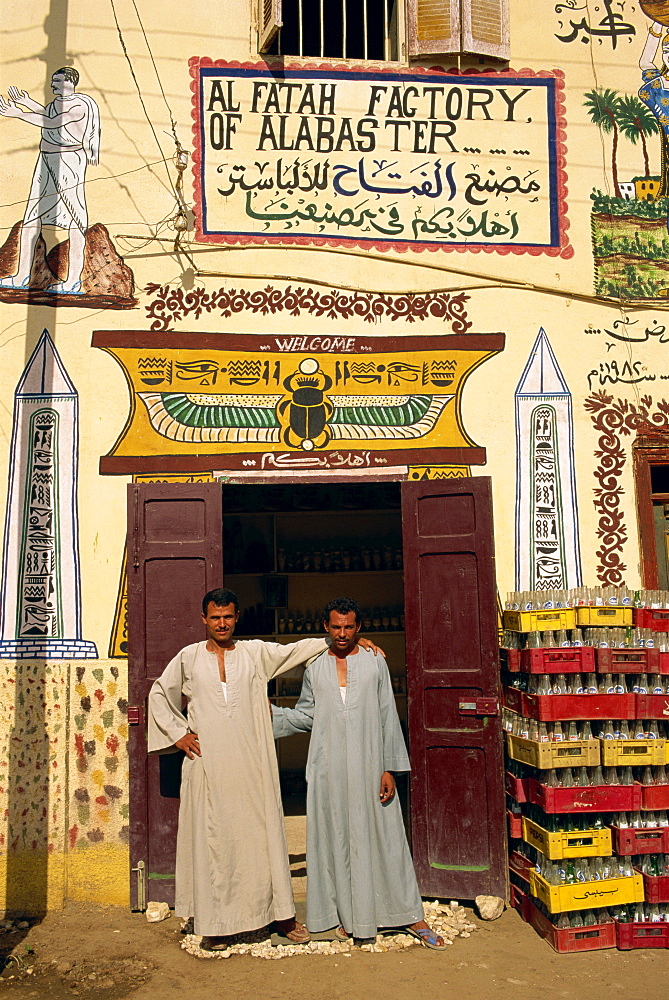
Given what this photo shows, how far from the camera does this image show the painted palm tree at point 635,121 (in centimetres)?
666

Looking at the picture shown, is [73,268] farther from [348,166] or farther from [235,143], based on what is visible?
[348,166]

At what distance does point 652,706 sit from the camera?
5301mm

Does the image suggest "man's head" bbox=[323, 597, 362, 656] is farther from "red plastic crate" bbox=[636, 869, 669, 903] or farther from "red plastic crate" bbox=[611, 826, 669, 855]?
"red plastic crate" bbox=[636, 869, 669, 903]

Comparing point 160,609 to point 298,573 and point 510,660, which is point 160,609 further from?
point 298,573

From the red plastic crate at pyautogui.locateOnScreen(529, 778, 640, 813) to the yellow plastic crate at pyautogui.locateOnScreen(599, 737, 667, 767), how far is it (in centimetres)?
13

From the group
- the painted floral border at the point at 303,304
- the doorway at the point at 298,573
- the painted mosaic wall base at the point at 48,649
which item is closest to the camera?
the painted mosaic wall base at the point at 48,649

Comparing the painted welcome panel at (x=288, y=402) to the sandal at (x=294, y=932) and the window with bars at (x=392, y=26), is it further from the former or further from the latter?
the sandal at (x=294, y=932)

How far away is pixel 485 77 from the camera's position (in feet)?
21.7

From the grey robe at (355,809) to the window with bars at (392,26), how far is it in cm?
416

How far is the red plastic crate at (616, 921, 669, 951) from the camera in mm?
5047

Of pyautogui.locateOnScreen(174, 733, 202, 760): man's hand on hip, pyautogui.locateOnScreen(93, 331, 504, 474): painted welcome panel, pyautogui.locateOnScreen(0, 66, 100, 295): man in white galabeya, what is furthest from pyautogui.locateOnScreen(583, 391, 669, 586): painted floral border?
pyautogui.locateOnScreen(0, 66, 100, 295): man in white galabeya

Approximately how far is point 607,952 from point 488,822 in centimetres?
91

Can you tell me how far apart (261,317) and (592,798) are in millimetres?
3502

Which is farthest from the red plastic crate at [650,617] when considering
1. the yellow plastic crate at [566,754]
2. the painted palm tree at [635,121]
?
the painted palm tree at [635,121]
